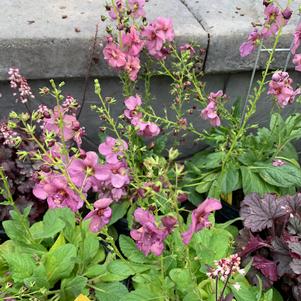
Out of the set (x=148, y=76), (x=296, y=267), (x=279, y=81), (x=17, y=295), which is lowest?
(x=17, y=295)

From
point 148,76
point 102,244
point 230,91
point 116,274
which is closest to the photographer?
point 116,274

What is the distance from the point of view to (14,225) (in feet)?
5.39

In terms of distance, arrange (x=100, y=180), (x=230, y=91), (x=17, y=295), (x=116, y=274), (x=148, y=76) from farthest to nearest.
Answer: (x=230, y=91), (x=148, y=76), (x=116, y=274), (x=17, y=295), (x=100, y=180)

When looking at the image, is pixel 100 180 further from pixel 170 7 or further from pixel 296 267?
pixel 170 7

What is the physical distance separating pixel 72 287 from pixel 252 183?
2.52ft

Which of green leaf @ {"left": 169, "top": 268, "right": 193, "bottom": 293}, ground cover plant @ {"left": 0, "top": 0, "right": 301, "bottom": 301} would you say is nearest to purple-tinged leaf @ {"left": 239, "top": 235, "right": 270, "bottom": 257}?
ground cover plant @ {"left": 0, "top": 0, "right": 301, "bottom": 301}

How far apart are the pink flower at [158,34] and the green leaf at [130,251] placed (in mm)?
654

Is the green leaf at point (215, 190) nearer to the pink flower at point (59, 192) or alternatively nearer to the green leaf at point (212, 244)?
the green leaf at point (212, 244)

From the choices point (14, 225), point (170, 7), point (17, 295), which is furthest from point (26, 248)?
point (170, 7)

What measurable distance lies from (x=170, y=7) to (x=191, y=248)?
1.05 metres

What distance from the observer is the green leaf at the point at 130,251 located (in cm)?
160

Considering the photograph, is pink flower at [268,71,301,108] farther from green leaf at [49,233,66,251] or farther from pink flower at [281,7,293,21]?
green leaf at [49,233,66,251]

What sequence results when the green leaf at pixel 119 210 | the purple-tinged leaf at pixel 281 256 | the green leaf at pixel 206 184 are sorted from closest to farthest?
the purple-tinged leaf at pixel 281 256 < the green leaf at pixel 119 210 < the green leaf at pixel 206 184

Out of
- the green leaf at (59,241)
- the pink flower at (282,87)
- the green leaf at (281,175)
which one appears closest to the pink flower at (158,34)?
the pink flower at (282,87)
